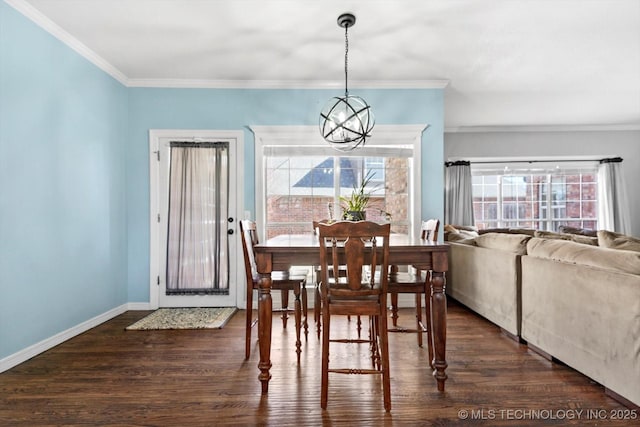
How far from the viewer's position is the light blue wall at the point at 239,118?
13.2ft

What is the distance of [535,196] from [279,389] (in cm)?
632

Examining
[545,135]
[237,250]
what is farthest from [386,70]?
[545,135]

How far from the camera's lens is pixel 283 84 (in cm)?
410

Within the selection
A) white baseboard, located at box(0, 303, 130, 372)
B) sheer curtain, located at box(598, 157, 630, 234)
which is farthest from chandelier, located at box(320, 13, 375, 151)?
sheer curtain, located at box(598, 157, 630, 234)

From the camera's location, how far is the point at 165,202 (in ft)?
13.2

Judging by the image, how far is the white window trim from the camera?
13.4 ft

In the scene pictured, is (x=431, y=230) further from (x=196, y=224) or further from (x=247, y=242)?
(x=196, y=224)

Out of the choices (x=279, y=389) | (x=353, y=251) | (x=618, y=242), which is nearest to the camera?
(x=353, y=251)

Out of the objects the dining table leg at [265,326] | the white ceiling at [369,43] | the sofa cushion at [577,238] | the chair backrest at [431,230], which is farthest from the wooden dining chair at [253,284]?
the sofa cushion at [577,238]

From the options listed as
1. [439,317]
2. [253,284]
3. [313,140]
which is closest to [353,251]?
[439,317]

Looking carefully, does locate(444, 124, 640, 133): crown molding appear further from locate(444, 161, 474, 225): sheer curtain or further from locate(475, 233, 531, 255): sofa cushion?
locate(475, 233, 531, 255): sofa cushion

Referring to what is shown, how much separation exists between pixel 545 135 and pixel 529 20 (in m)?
4.23

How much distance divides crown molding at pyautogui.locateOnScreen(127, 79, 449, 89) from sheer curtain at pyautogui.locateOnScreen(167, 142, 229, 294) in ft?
2.22

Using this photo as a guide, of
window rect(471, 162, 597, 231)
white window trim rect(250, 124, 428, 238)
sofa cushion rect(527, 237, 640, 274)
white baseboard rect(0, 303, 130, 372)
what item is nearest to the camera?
sofa cushion rect(527, 237, 640, 274)
